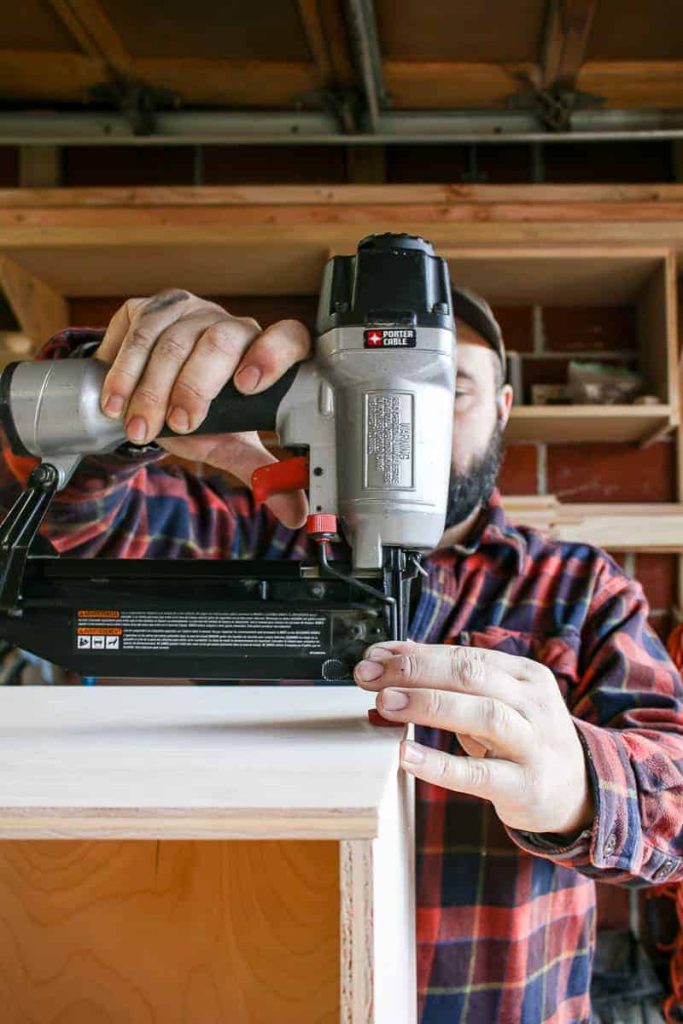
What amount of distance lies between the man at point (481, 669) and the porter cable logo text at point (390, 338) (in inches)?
2.9

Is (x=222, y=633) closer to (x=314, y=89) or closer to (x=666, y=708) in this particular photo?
(x=666, y=708)

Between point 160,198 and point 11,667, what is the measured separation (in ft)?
3.65

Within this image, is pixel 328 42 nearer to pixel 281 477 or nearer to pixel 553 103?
pixel 553 103

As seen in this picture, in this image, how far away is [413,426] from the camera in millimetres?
712

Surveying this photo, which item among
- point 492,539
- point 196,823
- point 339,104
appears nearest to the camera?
point 196,823

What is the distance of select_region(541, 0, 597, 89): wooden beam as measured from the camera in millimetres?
1753

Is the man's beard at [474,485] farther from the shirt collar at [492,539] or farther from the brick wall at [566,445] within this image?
the brick wall at [566,445]

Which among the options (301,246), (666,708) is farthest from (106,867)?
(301,246)

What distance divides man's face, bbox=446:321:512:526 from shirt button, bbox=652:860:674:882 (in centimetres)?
55

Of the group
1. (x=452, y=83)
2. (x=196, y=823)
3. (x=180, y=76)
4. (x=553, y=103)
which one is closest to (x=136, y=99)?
(x=180, y=76)

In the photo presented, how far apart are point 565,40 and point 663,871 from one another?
170 cm

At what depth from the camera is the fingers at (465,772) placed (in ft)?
1.89

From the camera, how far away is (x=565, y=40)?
187cm

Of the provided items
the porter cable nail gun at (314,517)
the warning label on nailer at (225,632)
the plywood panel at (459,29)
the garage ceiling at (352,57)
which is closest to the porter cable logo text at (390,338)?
the porter cable nail gun at (314,517)
